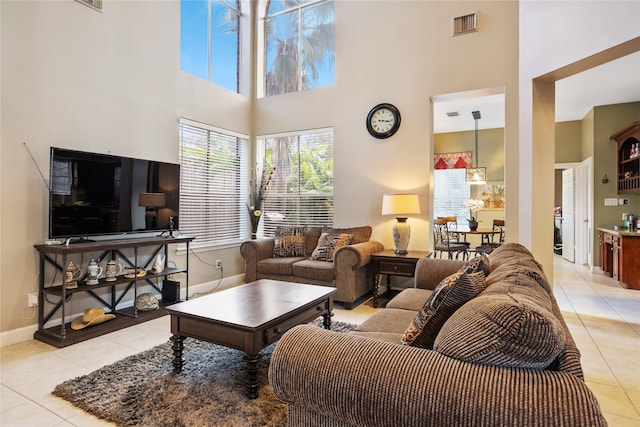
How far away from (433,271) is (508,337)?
216 centimetres

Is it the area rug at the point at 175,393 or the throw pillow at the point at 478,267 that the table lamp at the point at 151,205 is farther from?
the throw pillow at the point at 478,267

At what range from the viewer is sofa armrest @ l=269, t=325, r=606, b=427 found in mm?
837

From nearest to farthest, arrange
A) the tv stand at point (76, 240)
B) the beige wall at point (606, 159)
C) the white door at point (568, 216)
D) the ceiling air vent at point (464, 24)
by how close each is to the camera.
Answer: the tv stand at point (76, 240) < the ceiling air vent at point (464, 24) < the beige wall at point (606, 159) < the white door at point (568, 216)

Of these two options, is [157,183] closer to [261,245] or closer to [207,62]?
[261,245]

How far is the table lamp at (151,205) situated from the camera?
3648mm

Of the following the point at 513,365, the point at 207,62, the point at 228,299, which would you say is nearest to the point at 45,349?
the point at 228,299

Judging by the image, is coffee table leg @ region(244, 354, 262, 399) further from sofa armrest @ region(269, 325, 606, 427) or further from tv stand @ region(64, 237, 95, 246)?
tv stand @ region(64, 237, 95, 246)

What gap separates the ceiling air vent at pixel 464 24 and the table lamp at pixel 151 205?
13.0ft

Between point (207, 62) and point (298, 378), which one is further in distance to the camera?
point (207, 62)

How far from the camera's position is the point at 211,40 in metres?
4.95

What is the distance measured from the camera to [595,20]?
2.91 meters

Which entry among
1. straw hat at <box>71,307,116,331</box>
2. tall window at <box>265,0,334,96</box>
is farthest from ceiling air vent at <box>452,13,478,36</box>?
straw hat at <box>71,307,116,331</box>

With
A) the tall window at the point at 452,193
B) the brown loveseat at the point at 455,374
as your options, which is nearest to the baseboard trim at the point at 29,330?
the brown loveseat at the point at 455,374

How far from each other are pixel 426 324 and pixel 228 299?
170 cm
